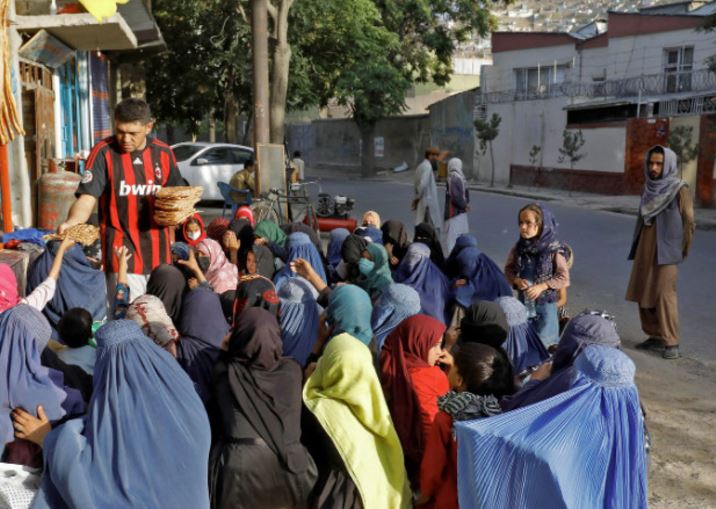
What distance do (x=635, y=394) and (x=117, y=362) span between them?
5.61 feet

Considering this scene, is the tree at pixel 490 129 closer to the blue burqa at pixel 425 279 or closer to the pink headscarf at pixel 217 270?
the blue burqa at pixel 425 279

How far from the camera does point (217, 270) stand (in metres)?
5.32

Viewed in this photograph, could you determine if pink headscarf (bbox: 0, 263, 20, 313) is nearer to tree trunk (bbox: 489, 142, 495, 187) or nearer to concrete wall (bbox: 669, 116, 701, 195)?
concrete wall (bbox: 669, 116, 701, 195)

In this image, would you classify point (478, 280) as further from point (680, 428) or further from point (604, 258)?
point (604, 258)

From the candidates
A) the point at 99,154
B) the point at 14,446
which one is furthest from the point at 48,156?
Answer: the point at 14,446

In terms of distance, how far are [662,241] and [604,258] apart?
491cm

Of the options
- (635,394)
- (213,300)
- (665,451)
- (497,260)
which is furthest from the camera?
(497,260)

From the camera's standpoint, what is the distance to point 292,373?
3164 millimetres

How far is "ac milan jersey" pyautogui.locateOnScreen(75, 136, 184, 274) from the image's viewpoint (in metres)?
4.25

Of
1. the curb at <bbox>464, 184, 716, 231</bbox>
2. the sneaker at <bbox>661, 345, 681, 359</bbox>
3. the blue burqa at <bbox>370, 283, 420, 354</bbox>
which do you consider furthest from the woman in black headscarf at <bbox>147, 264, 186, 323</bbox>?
the curb at <bbox>464, 184, 716, 231</bbox>

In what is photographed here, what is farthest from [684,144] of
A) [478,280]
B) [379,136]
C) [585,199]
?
[379,136]

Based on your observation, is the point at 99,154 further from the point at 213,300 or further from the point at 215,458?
the point at 215,458

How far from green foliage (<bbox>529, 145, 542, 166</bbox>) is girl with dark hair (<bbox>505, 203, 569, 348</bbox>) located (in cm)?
2119

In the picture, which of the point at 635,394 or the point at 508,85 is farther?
the point at 508,85
